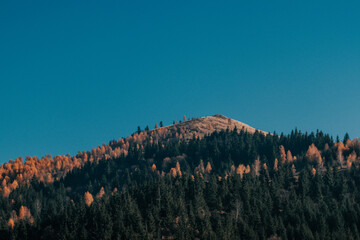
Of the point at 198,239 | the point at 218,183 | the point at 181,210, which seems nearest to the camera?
the point at 198,239

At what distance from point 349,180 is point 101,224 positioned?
114 metres

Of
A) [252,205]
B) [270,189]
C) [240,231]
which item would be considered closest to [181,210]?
[240,231]

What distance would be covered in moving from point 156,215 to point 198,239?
629 inches

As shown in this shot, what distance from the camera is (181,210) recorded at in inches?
5374

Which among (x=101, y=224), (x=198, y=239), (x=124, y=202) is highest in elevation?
(x=124, y=202)

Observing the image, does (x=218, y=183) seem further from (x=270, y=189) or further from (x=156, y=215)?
(x=156, y=215)

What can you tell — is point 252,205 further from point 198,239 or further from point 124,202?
point 124,202

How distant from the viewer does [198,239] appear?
127750mm

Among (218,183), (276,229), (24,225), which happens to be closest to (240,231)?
(276,229)

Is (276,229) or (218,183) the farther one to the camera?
(218,183)

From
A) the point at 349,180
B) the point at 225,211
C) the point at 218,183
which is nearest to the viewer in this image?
the point at 225,211

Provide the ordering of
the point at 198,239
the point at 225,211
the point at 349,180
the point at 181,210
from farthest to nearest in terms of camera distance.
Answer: the point at 349,180, the point at 225,211, the point at 181,210, the point at 198,239

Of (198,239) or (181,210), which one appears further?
(181,210)

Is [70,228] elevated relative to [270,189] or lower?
lower
